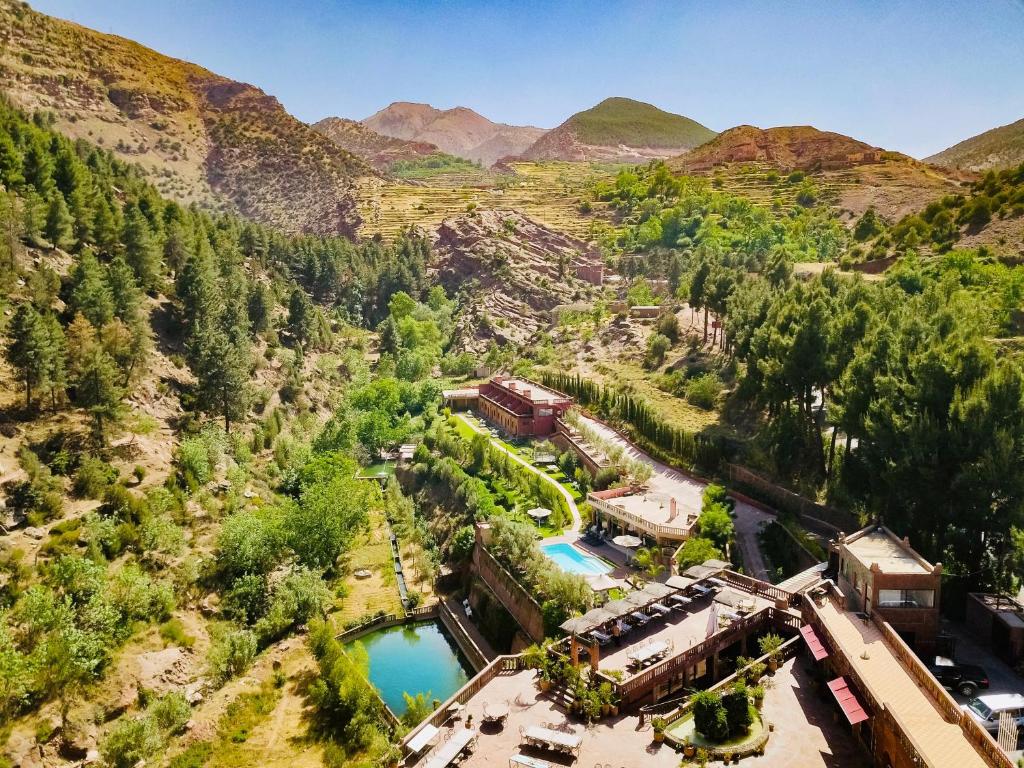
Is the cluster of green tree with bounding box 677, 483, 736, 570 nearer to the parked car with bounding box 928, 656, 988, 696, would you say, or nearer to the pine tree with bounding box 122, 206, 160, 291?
the parked car with bounding box 928, 656, 988, 696

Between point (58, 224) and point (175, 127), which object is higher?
point (175, 127)

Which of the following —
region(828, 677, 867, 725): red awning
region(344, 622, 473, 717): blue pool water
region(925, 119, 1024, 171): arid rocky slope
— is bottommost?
region(344, 622, 473, 717): blue pool water

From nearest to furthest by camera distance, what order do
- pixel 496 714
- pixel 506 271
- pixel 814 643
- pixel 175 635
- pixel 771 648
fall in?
pixel 496 714 < pixel 814 643 < pixel 771 648 < pixel 175 635 < pixel 506 271

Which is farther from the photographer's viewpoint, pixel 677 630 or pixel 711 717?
pixel 677 630

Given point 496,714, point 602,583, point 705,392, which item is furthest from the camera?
point 705,392

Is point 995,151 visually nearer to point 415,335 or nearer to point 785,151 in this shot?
point 785,151

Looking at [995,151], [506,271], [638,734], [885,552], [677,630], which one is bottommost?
[638,734]

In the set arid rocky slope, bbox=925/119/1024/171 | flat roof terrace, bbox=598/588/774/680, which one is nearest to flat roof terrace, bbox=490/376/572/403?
flat roof terrace, bbox=598/588/774/680

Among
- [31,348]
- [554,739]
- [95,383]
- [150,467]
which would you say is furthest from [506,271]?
[554,739]
